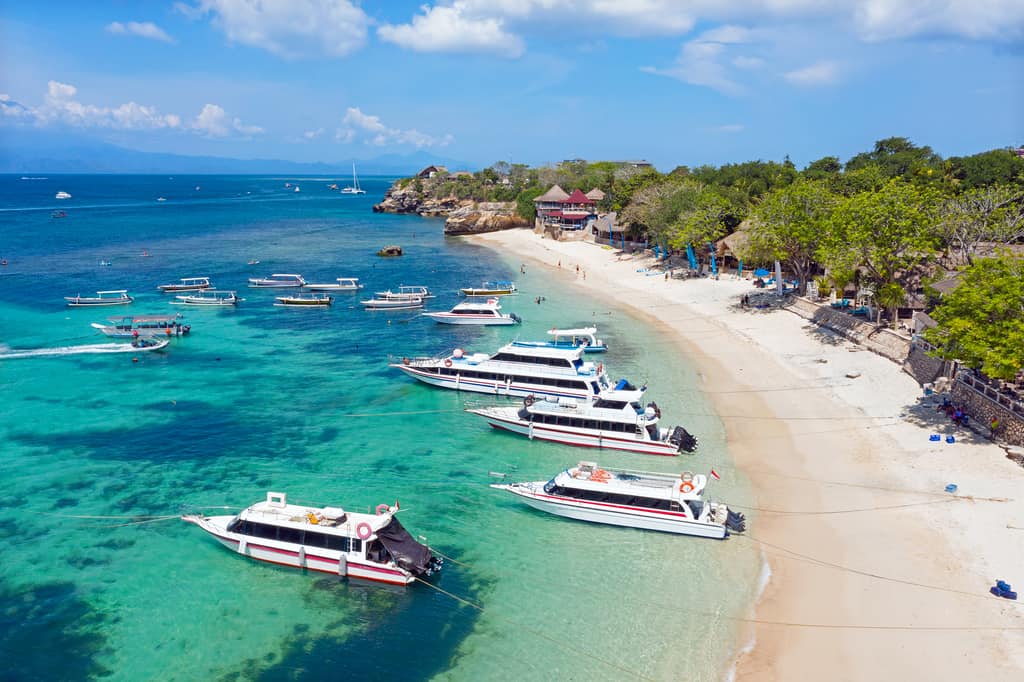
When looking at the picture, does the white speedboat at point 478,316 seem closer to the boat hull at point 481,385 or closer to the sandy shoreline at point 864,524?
the boat hull at point 481,385

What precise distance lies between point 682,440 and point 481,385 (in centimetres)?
1580

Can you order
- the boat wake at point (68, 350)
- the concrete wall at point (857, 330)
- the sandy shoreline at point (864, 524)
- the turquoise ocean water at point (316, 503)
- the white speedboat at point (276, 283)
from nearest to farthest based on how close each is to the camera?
the sandy shoreline at point (864, 524)
the turquoise ocean water at point (316, 503)
the concrete wall at point (857, 330)
the boat wake at point (68, 350)
the white speedboat at point (276, 283)

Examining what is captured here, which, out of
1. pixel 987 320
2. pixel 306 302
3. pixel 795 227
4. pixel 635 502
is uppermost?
pixel 795 227

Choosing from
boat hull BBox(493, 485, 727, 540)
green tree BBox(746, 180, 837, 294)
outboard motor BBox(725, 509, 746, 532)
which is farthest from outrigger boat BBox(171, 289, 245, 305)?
outboard motor BBox(725, 509, 746, 532)

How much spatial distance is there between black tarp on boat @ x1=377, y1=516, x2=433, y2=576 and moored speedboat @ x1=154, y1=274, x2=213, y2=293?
6588 cm

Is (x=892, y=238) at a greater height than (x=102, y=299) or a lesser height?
greater

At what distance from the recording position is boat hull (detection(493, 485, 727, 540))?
91.0 ft

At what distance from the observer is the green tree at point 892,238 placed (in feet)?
155

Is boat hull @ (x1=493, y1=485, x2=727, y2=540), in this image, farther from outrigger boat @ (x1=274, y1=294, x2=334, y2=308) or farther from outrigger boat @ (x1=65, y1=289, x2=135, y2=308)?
outrigger boat @ (x1=65, y1=289, x2=135, y2=308)

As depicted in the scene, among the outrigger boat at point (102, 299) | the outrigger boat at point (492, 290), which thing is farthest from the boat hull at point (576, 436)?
the outrigger boat at point (102, 299)

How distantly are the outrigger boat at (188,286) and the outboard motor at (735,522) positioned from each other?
72.2 m

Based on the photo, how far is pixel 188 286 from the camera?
3214 inches

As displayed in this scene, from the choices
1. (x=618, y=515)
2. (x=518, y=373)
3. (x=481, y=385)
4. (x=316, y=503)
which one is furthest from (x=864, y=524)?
(x=481, y=385)

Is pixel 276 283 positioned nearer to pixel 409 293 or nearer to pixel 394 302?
pixel 409 293
